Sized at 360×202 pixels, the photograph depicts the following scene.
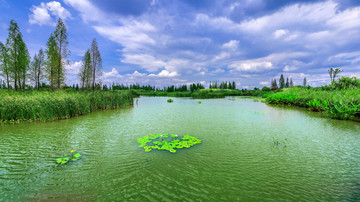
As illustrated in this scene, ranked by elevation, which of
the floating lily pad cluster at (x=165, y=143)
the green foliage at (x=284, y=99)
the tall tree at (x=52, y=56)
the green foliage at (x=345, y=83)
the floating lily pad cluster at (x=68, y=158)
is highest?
the tall tree at (x=52, y=56)

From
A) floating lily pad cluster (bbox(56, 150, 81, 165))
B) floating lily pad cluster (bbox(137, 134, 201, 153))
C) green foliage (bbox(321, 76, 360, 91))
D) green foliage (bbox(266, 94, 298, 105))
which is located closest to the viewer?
floating lily pad cluster (bbox(56, 150, 81, 165))

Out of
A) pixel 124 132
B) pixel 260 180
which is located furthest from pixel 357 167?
pixel 124 132

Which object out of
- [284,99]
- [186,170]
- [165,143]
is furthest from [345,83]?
[186,170]

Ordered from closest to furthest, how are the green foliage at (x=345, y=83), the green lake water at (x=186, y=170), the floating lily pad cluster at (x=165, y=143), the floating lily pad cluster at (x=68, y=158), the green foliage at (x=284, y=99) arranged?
the green lake water at (x=186, y=170) → the floating lily pad cluster at (x=68, y=158) → the floating lily pad cluster at (x=165, y=143) → the green foliage at (x=284, y=99) → the green foliage at (x=345, y=83)

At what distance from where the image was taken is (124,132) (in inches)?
276

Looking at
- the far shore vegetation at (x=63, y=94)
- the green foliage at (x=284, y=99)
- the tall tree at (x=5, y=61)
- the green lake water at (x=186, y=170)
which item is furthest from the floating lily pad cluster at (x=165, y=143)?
the tall tree at (x=5, y=61)

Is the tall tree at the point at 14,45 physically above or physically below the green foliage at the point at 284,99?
above

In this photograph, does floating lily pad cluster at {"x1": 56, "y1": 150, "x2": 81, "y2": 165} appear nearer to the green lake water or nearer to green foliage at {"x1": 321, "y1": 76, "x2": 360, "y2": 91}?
the green lake water

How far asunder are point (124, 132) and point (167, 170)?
13.3 feet

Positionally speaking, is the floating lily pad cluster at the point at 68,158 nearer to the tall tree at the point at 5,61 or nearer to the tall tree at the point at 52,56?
the tall tree at the point at 52,56

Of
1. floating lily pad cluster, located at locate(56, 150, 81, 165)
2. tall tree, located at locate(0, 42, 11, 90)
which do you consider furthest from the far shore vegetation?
floating lily pad cluster, located at locate(56, 150, 81, 165)

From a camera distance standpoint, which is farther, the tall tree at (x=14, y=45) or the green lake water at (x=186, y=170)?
the tall tree at (x=14, y=45)

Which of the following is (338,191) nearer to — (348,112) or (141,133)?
(141,133)

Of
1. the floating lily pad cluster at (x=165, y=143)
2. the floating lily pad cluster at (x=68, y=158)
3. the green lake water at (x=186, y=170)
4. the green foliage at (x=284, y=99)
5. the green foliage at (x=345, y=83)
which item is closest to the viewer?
the green lake water at (x=186, y=170)
